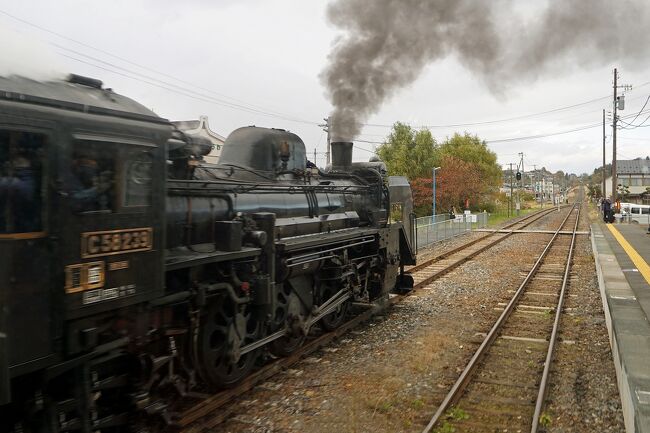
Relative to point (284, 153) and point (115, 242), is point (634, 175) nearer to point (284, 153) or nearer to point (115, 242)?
point (284, 153)

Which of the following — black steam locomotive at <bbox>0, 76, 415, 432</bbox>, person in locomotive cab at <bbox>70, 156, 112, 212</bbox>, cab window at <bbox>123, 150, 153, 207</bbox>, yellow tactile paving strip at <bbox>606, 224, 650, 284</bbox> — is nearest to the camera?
black steam locomotive at <bbox>0, 76, 415, 432</bbox>

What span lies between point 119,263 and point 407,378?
4.09 metres

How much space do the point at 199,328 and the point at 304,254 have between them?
7.23 feet

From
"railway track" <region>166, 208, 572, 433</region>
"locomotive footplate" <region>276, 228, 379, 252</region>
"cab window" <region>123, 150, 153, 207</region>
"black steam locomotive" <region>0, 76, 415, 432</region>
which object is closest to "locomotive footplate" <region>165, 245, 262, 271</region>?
"black steam locomotive" <region>0, 76, 415, 432</region>

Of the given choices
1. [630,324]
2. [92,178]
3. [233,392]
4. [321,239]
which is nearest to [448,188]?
[630,324]

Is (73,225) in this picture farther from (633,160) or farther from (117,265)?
A: (633,160)

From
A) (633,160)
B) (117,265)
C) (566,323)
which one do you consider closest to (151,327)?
(117,265)

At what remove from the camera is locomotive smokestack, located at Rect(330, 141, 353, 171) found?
1052cm

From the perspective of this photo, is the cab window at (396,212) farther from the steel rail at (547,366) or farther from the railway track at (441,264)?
the steel rail at (547,366)

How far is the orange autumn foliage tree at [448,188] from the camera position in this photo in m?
40.2

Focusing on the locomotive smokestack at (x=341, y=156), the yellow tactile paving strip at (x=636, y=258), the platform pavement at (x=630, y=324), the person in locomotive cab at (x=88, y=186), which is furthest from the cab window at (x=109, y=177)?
the yellow tactile paving strip at (x=636, y=258)

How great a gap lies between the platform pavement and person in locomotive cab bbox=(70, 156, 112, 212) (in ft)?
15.1

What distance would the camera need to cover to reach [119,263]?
4.05 meters

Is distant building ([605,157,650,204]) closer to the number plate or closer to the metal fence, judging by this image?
the metal fence
